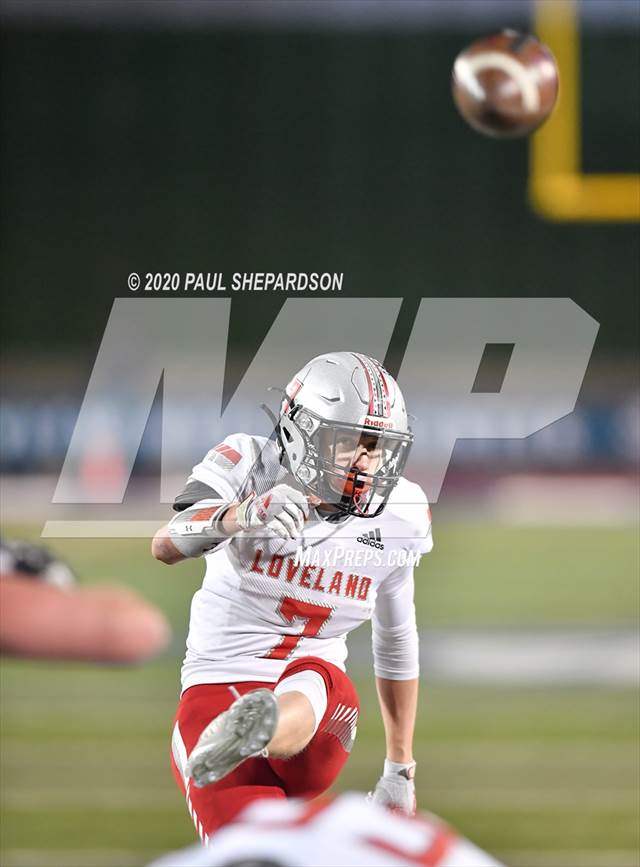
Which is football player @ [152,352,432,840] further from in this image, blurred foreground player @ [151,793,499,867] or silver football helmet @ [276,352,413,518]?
blurred foreground player @ [151,793,499,867]

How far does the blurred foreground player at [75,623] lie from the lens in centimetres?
99

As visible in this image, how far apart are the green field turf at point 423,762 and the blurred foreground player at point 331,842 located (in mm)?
2553

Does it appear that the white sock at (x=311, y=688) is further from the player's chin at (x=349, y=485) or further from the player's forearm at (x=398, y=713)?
the player's chin at (x=349, y=485)

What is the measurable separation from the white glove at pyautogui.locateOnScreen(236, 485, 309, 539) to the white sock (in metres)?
0.32

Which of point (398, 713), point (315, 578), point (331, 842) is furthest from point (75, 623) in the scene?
point (398, 713)

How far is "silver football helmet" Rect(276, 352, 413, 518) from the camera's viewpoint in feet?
7.58

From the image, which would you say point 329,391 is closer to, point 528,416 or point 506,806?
point 506,806

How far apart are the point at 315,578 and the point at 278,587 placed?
0.07 m

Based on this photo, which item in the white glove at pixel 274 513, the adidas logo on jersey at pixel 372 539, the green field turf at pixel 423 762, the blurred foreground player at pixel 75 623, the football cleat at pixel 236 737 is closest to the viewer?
the blurred foreground player at pixel 75 623

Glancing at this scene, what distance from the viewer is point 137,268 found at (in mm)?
11156

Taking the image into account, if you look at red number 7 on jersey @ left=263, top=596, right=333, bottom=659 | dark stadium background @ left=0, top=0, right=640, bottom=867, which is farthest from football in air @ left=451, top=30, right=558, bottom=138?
dark stadium background @ left=0, top=0, right=640, bottom=867

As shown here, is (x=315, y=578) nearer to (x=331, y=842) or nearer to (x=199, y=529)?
(x=199, y=529)

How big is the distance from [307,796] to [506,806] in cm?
183

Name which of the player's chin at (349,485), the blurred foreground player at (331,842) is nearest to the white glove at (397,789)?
the player's chin at (349,485)
